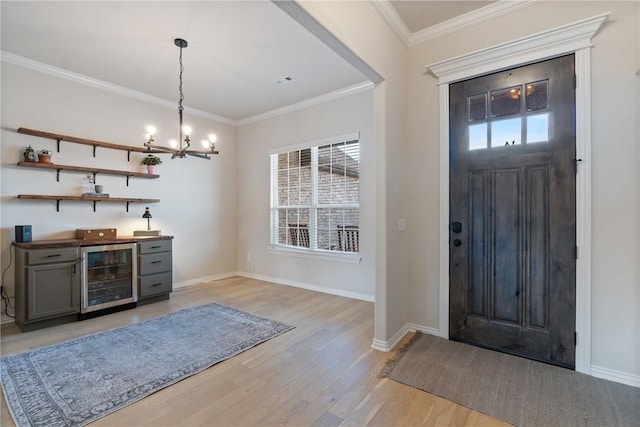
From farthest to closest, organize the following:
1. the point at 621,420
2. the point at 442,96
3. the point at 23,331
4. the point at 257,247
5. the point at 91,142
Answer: the point at 257,247 < the point at 91,142 < the point at 23,331 < the point at 442,96 < the point at 621,420

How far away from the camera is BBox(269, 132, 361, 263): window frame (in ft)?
14.0

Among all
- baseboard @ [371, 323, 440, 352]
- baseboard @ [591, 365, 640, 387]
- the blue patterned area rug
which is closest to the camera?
the blue patterned area rug

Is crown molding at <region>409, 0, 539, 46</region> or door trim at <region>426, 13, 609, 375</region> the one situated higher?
crown molding at <region>409, 0, 539, 46</region>

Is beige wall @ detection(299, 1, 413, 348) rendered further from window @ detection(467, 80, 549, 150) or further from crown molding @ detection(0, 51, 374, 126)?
crown molding @ detection(0, 51, 374, 126)

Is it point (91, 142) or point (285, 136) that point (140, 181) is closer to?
point (91, 142)

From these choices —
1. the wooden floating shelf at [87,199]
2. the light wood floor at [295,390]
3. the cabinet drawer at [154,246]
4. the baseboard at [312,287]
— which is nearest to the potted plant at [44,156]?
the wooden floating shelf at [87,199]

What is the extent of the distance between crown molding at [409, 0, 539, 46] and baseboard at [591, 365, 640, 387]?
9.83 feet

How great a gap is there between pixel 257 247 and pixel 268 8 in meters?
3.93

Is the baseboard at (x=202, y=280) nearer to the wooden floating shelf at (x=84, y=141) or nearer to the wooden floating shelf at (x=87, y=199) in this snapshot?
the wooden floating shelf at (x=87, y=199)

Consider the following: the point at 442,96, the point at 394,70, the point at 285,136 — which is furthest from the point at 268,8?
the point at 285,136

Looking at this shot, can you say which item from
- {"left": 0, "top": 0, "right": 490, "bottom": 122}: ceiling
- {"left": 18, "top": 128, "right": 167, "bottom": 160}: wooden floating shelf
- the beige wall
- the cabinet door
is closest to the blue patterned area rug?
the cabinet door

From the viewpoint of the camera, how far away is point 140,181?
14.4 ft

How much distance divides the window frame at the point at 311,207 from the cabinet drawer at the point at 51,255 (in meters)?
2.75

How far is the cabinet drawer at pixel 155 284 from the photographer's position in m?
3.89
